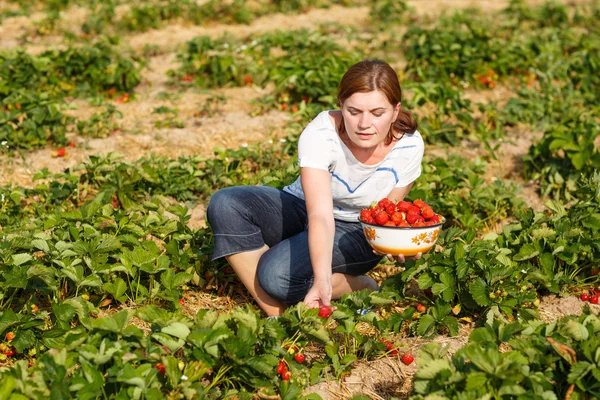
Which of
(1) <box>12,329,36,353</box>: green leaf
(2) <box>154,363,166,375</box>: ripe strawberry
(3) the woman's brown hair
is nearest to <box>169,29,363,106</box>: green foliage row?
(3) the woman's brown hair

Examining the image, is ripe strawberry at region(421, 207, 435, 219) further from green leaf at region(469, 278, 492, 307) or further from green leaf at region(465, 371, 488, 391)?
green leaf at region(465, 371, 488, 391)

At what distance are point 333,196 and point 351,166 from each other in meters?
0.21

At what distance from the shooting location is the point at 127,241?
4008mm

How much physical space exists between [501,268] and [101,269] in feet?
6.76

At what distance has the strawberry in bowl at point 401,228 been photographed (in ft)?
11.3

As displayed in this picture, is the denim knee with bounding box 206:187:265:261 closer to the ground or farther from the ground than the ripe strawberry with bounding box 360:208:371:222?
closer to the ground

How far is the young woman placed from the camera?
139 inches

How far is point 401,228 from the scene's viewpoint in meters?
3.43

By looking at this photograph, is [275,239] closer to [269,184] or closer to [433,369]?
[269,184]

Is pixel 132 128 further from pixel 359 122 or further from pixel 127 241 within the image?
pixel 359 122

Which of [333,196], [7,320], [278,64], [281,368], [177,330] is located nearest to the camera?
[177,330]

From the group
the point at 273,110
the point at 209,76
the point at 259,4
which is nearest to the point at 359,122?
the point at 273,110

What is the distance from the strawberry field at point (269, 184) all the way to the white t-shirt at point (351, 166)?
45 cm

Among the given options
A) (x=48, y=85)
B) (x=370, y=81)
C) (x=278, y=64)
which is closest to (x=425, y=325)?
(x=370, y=81)
